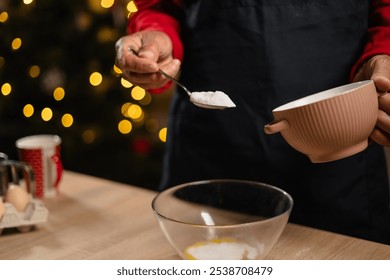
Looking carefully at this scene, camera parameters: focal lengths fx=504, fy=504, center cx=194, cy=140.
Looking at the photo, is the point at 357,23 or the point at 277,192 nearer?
the point at 277,192

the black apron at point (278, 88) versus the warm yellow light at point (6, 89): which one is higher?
the black apron at point (278, 88)

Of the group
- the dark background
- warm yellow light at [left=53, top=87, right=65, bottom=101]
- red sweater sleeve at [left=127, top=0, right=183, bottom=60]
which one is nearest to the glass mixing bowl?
red sweater sleeve at [left=127, top=0, right=183, bottom=60]

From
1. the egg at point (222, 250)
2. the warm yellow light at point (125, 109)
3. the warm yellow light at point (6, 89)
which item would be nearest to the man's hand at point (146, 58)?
the egg at point (222, 250)

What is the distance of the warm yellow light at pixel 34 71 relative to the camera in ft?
8.11

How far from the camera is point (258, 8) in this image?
102cm

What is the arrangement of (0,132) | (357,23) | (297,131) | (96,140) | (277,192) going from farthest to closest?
(96,140)
(0,132)
(357,23)
(277,192)
(297,131)

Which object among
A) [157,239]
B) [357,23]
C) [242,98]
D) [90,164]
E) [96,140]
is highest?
[357,23]

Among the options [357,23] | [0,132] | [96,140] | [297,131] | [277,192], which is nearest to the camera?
[297,131]

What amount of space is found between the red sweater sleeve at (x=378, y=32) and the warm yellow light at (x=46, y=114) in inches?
72.3

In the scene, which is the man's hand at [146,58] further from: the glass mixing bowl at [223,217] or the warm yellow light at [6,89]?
the warm yellow light at [6,89]

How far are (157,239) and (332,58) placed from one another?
50 cm
